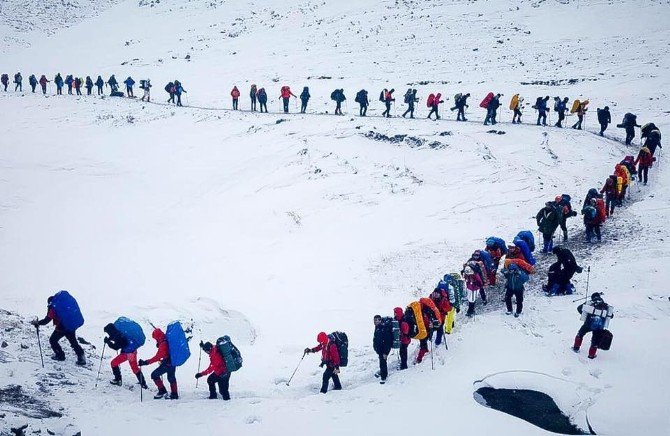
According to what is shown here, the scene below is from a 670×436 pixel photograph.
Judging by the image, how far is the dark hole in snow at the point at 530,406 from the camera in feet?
25.1

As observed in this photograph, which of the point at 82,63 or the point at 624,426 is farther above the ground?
the point at 82,63

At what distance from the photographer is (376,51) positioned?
38.5 metres

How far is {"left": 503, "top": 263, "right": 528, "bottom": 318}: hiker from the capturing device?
10594 mm

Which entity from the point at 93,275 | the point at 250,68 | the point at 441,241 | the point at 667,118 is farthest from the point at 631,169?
the point at 250,68

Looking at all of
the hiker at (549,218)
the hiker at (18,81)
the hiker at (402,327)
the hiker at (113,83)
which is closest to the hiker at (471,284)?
the hiker at (402,327)

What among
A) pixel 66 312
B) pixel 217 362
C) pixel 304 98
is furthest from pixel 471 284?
pixel 304 98

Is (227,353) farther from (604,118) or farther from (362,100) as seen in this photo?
(604,118)

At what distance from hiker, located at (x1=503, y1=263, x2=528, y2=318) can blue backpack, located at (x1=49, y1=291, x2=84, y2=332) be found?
849cm

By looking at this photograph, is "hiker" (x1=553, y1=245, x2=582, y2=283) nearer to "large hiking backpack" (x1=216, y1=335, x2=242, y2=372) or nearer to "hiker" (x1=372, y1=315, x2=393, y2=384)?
"hiker" (x1=372, y1=315, x2=393, y2=384)

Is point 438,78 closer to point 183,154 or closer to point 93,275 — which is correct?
point 183,154

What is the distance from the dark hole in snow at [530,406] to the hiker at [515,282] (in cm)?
266

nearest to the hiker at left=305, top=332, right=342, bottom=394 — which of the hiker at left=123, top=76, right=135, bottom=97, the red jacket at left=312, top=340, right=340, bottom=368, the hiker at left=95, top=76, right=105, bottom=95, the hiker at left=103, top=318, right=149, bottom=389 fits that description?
the red jacket at left=312, top=340, right=340, bottom=368

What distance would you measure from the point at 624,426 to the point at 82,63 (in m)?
47.3

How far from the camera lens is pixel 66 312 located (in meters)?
9.04
